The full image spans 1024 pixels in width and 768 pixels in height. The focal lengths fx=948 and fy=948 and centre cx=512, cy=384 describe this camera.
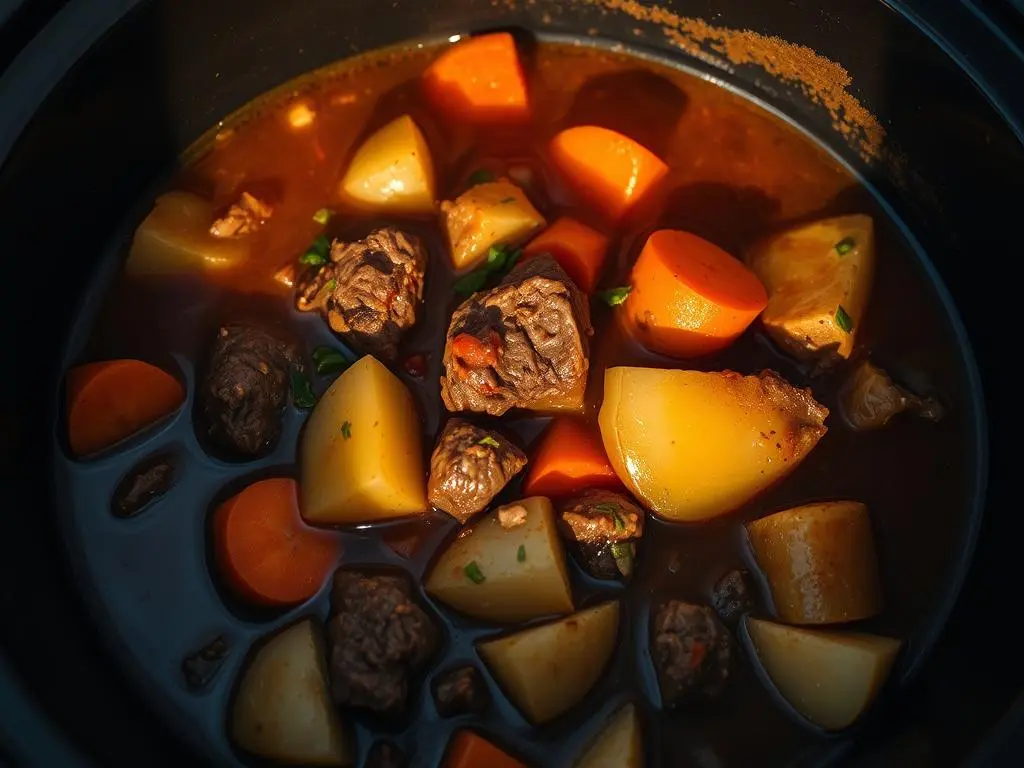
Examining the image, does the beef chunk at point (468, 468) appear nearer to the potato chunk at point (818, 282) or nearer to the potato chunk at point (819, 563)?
the potato chunk at point (819, 563)

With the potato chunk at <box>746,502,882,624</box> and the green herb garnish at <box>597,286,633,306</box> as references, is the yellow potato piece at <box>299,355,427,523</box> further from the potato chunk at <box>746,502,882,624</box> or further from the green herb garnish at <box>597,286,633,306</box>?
the potato chunk at <box>746,502,882,624</box>

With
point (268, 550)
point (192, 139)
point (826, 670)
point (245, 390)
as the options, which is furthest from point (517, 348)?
point (192, 139)

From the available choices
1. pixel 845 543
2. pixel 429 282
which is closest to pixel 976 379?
pixel 845 543

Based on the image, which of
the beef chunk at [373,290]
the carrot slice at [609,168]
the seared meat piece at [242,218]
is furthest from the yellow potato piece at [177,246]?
the carrot slice at [609,168]

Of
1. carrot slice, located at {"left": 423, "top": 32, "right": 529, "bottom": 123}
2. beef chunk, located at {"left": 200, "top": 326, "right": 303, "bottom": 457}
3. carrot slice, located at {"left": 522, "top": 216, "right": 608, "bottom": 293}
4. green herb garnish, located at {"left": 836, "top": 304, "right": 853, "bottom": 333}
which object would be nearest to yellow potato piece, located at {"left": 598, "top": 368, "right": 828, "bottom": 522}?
green herb garnish, located at {"left": 836, "top": 304, "right": 853, "bottom": 333}

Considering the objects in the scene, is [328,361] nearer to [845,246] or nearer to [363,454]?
[363,454]

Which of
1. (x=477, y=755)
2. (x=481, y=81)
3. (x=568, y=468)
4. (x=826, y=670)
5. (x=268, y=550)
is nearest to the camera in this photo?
(x=477, y=755)

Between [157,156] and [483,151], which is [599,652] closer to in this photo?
[483,151]
